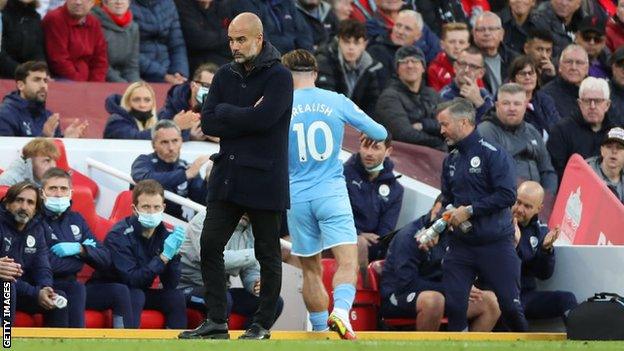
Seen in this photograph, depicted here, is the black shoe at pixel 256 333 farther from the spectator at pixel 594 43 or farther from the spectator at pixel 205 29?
the spectator at pixel 594 43

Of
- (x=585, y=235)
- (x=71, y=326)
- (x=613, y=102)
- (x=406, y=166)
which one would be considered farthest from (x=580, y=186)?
(x=71, y=326)

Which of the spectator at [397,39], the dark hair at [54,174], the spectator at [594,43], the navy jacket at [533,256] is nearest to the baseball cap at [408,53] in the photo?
the spectator at [397,39]

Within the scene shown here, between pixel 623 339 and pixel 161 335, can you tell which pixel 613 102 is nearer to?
pixel 623 339

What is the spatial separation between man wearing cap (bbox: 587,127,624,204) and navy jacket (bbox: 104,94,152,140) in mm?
3655

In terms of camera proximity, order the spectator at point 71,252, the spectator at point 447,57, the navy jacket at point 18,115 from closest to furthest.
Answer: the spectator at point 71,252
the navy jacket at point 18,115
the spectator at point 447,57

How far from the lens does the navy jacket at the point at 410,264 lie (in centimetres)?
1370

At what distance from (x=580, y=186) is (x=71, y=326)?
14.6 feet

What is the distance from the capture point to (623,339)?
12156mm

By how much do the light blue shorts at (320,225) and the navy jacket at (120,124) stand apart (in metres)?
3.80

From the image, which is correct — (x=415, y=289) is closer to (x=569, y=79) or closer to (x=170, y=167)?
(x=170, y=167)

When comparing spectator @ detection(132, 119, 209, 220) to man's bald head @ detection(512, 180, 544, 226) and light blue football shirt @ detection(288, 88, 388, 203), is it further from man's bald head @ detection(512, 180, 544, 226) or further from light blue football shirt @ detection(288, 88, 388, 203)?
light blue football shirt @ detection(288, 88, 388, 203)

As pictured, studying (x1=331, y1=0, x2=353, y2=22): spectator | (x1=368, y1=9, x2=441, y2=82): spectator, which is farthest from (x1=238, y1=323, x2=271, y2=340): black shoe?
(x1=331, y1=0, x2=353, y2=22): spectator

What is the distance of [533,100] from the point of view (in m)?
17.4

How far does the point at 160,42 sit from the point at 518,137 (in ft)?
11.5
